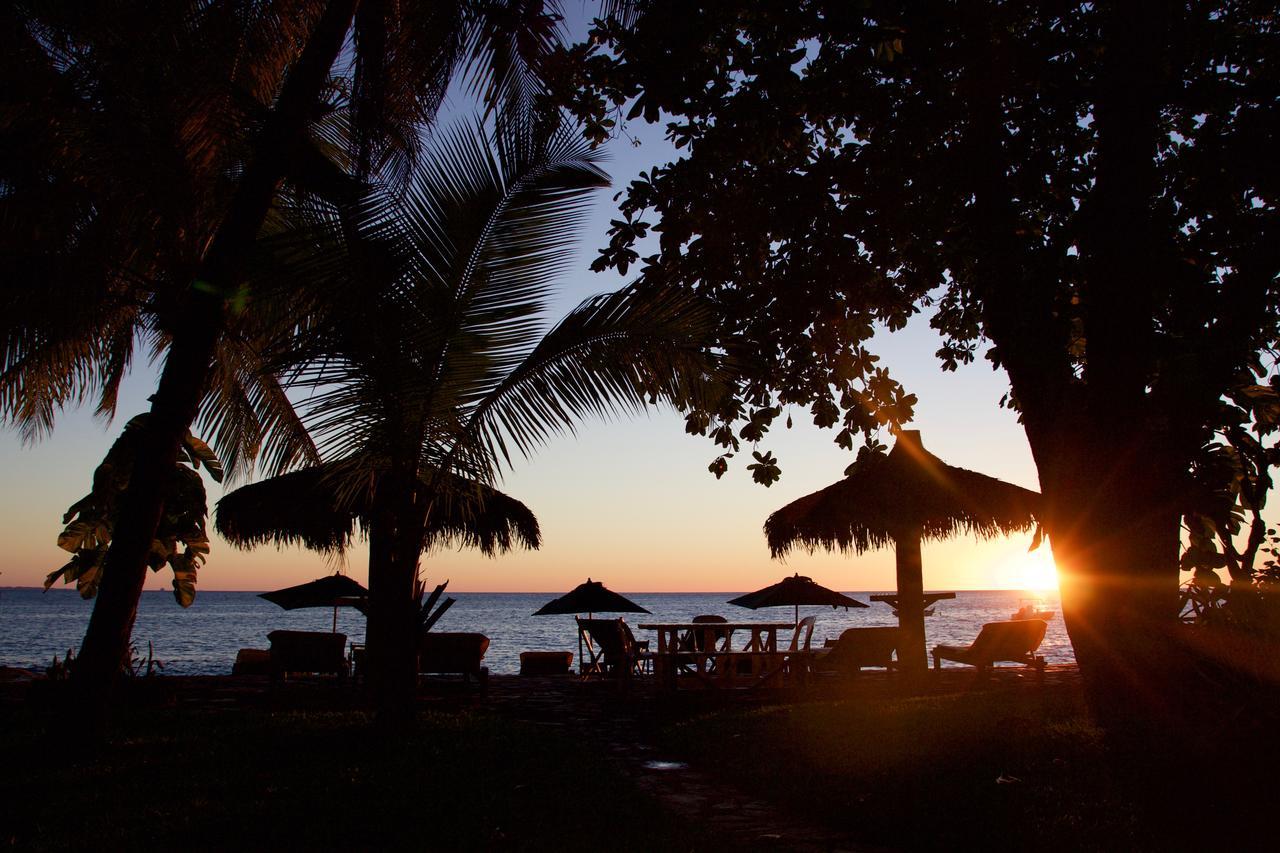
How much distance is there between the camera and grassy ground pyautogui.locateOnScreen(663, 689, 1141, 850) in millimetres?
4656

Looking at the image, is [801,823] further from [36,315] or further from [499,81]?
[499,81]

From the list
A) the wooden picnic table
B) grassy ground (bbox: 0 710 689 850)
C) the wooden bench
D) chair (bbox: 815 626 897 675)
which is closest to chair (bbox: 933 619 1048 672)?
chair (bbox: 815 626 897 675)

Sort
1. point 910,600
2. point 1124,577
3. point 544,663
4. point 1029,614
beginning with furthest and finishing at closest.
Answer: point 1029,614
point 544,663
point 910,600
point 1124,577

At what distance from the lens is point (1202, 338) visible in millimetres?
4512

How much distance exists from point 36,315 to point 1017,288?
6954 mm

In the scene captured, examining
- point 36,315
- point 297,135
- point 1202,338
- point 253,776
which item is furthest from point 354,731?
point 1202,338

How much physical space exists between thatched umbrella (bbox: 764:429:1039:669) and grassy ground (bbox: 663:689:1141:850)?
13.5ft

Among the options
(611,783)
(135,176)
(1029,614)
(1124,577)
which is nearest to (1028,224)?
(1124,577)

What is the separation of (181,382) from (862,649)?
399 inches

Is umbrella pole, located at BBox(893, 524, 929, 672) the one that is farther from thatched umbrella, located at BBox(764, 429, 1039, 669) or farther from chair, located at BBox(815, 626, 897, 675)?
chair, located at BBox(815, 626, 897, 675)

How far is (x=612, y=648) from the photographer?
1431 centimetres

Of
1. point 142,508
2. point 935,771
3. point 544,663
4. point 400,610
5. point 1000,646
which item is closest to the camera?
point 935,771

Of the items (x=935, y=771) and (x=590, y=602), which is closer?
(x=935, y=771)

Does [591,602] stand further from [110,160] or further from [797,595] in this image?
[110,160]
